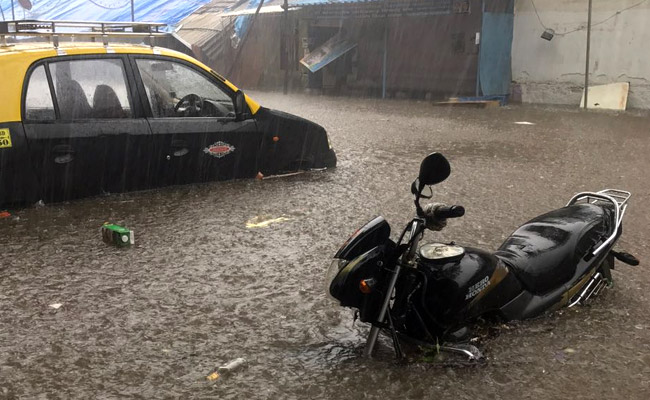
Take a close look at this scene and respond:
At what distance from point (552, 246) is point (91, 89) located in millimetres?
4879

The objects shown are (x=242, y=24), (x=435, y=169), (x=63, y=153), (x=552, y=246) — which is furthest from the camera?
(x=242, y=24)

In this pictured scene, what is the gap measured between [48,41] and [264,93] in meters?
17.4

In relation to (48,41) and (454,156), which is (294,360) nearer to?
(48,41)

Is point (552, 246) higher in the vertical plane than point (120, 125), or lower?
lower

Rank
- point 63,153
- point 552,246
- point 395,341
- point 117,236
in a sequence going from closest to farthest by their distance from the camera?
point 395,341 < point 552,246 < point 117,236 < point 63,153

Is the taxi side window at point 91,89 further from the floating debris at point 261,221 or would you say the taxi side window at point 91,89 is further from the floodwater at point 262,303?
the floating debris at point 261,221

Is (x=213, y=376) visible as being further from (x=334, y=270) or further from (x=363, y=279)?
(x=363, y=279)

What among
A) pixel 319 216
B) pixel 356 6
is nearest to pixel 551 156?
pixel 319 216

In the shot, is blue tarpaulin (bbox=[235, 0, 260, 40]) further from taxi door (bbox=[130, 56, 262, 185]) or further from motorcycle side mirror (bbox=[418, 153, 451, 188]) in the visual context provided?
motorcycle side mirror (bbox=[418, 153, 451, 188])

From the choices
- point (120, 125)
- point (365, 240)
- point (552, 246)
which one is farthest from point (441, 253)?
point (120, 125)

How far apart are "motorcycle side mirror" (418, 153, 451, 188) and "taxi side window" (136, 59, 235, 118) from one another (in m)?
4.57

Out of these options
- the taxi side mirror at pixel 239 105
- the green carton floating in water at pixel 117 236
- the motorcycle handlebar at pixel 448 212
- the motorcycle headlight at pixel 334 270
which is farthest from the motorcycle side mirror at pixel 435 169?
the taxi side mirror at pixel 239 105

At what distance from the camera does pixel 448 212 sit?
10.6 feet

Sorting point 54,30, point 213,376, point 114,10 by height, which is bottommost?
point 213,376
